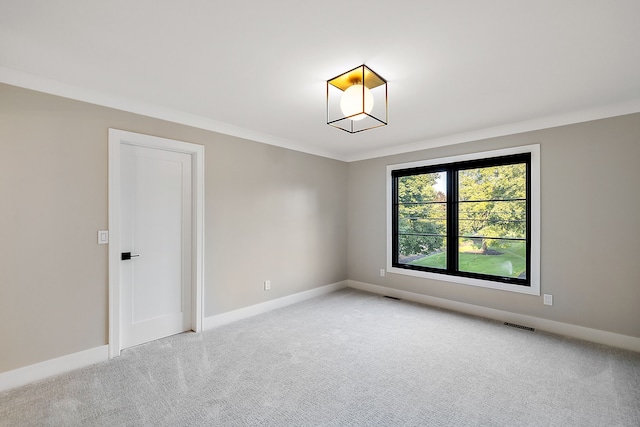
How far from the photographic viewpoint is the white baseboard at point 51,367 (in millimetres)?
2271

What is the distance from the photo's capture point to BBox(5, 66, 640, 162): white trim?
240cm

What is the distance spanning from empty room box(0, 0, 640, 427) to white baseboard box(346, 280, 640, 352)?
26 mm

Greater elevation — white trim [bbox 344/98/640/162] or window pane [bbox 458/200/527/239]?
white trim [bbox 344/98/640/162]

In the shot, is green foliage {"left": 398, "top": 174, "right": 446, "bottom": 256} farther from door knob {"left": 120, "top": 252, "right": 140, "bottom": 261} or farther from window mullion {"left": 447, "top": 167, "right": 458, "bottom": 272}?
door knob {"left": 120, "top": 252, "right": 140, "bottom": 261}

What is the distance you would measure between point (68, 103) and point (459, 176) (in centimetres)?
447

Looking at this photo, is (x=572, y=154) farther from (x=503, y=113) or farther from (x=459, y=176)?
(x=459, y=176)

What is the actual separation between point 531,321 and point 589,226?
4.08 feet

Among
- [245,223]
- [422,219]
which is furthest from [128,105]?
[422,219]

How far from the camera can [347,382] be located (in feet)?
7.70

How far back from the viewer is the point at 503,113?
3.22 metres

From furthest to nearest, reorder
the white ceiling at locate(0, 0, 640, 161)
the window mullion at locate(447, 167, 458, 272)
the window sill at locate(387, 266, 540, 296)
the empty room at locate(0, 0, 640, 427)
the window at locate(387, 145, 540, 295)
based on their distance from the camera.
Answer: the window mullion at locate(447, 167, 458, 272), the window at locate(387, 145, 540, 295), the window sill at locate(387, 266, 540, 296), the empty room at locate(0, 0, 640, 427), the white ceiling at locate(0, 0, 640, 161)

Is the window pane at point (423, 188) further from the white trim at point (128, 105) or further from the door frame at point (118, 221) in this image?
the door frame at point (118, 221)

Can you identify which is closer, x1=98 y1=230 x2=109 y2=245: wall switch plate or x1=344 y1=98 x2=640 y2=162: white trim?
x1=98 y1=230 x2=109 y2=245: wall switch plate

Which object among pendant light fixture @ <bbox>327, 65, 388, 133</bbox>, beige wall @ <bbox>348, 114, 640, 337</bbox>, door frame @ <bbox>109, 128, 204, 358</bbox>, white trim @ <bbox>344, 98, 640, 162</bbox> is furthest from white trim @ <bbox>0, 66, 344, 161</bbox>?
beige wall @ <bbox>348, 114, 640, 337</bbox>
